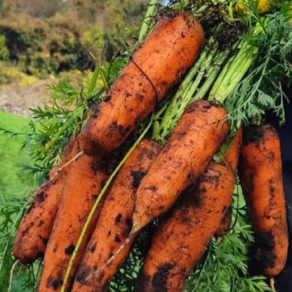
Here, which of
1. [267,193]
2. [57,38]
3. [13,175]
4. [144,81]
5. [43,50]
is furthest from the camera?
[57,38]

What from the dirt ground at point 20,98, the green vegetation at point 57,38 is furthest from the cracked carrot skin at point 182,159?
the green vegetation at point 57,38

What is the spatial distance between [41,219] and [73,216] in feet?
0.51

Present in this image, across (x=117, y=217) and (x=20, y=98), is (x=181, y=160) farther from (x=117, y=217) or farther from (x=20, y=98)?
(x=20, y=98)

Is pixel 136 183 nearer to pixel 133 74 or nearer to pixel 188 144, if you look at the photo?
pixel 188 144

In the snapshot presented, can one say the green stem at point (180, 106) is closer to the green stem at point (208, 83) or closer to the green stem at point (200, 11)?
the green stem at point (208, 83)

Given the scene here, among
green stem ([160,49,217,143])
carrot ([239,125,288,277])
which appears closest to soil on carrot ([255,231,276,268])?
carrot ([239,125,288,277])

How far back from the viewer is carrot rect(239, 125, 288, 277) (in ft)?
4.76

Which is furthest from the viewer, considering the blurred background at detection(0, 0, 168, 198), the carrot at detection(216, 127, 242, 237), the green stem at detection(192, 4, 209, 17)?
the blurred background at detection(0, 0, 168, 198)

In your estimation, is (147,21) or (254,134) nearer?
(254,134)

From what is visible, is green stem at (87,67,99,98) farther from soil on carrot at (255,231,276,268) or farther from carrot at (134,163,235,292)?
soil on carrot at (255,231,276,268)

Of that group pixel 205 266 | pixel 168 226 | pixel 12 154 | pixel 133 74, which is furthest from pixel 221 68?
pixel 12 154

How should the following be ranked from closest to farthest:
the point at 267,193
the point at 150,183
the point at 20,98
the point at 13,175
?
the point at 150,183 < the point at 267,193 < the point at 13,175 < the point at 20,98

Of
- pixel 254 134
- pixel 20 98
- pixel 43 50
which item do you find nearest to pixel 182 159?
pixel 254 134

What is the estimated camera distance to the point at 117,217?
1295 millimetres
